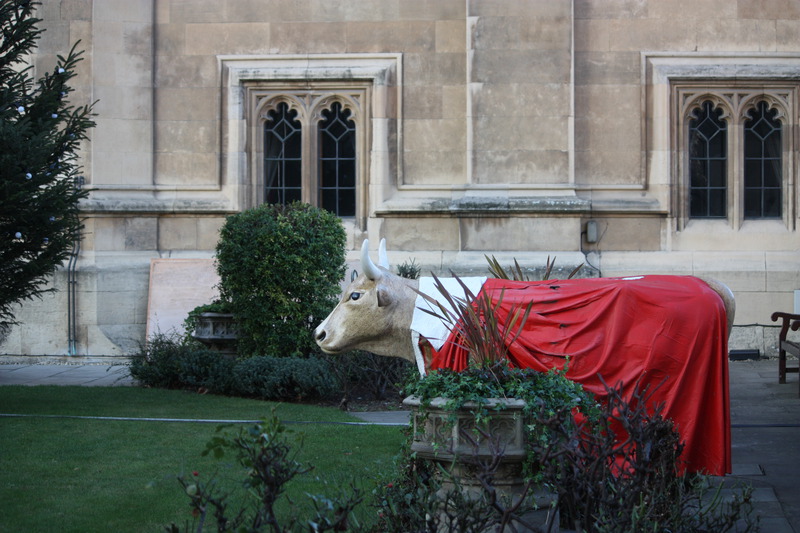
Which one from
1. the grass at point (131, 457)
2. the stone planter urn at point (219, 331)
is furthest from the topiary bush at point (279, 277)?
the grass at point (131, 457)

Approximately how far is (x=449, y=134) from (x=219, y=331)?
5.24 metres

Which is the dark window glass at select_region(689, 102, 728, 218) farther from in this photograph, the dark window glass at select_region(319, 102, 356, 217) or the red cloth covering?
the red cloth covering

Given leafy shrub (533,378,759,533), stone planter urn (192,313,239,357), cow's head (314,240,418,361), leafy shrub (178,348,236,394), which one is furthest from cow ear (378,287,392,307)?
stone planter urn (192,313,239,357)

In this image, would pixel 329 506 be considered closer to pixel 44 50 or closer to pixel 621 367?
pixel 621 367

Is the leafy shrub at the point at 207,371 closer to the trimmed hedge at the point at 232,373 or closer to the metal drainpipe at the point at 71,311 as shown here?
the trimmed hedge at the point at 232,373

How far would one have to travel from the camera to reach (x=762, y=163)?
16.1 m

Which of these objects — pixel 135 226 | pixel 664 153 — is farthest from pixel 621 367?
pixel 135 226

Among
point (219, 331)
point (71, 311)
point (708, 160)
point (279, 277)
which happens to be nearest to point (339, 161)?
point (219, 331)

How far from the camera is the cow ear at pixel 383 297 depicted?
7246mm

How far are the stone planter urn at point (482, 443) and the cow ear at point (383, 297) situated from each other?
1.89m

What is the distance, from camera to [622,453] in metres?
4.95

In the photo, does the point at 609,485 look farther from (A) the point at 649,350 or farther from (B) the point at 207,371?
(B) the point at 207,371

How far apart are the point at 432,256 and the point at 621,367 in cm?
896

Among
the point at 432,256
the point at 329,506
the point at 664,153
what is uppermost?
the point at 664,153
